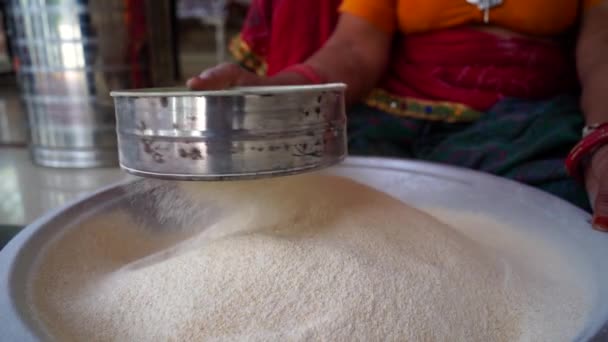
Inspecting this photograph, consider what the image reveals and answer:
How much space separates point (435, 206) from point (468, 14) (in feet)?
1.11

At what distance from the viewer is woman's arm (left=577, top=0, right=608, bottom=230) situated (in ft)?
1.62

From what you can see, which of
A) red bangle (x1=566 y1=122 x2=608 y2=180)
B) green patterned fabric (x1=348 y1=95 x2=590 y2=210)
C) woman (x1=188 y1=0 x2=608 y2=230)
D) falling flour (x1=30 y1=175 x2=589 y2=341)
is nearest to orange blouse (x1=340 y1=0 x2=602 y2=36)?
woman (x1=188 y1=0 x2=608 y2=230)

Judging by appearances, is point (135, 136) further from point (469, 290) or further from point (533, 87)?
point (533, 87)

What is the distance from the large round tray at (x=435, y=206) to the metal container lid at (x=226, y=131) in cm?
11

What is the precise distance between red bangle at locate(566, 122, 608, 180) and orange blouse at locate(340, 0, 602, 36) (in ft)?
0.90

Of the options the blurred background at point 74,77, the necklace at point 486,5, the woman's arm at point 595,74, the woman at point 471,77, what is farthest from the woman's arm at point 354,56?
the blurred background at point 74,77

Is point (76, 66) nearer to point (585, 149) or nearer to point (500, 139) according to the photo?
point (500, 139)

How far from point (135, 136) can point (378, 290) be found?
21 centimetres

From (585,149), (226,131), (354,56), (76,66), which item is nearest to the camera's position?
(226,131)

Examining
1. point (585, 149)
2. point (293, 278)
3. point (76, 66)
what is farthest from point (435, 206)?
point (76, 66)

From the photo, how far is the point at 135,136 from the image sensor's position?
1.29 ft

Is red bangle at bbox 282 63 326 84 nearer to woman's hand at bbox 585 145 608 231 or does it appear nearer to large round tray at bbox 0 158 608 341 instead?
large round tray at bbox 0 158 608 341

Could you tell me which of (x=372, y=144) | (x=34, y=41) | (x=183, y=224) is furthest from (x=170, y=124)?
(x=34, y=41)

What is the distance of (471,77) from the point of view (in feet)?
2.54
